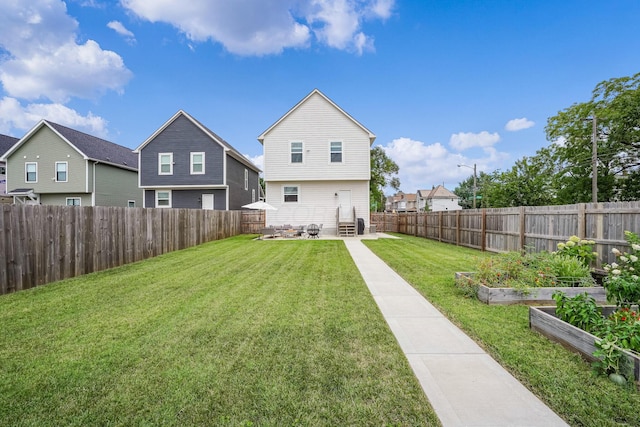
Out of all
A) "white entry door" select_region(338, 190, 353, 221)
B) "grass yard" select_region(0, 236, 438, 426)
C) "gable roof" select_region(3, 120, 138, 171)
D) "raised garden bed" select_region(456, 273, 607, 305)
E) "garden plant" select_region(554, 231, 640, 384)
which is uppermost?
"gable roof" select_region(3, 120, 138, 171)

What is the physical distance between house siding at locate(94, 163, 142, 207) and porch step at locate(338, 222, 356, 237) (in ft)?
62.1

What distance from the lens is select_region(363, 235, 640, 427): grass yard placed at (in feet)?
7.11

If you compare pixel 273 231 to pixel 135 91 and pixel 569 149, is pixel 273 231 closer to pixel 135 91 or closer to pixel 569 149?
pixel 135 91

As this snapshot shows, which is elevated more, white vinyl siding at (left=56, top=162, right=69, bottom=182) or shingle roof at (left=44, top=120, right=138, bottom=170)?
shingle roof at (left=44, top=120, right=138, bottom=170)

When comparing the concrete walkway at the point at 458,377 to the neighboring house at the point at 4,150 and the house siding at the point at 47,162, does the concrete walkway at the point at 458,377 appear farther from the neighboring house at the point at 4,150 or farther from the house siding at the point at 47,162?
the neighboring house at the point at 4,150

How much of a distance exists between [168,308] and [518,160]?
122ft

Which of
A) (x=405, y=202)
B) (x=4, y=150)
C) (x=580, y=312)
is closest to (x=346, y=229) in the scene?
(x=580, y=312)

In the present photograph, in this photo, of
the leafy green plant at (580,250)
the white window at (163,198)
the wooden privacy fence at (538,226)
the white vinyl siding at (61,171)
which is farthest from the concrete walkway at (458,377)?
the white vinyl siding at (61,171)

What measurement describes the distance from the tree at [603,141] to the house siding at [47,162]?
3760 centimetres

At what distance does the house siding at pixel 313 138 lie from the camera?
18.6 m

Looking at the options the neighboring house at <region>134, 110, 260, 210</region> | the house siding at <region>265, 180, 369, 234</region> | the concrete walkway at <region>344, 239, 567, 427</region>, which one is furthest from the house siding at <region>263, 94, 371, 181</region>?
the concrete walkway at <region>344, 239, 567, 427</region>

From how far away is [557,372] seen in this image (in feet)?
8.86

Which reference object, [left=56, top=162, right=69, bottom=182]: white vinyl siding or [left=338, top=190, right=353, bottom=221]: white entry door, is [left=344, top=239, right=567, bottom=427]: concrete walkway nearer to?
[left=338, top=190, right=353, bottom=221]: white entry door

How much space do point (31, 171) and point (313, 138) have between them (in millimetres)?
22123
